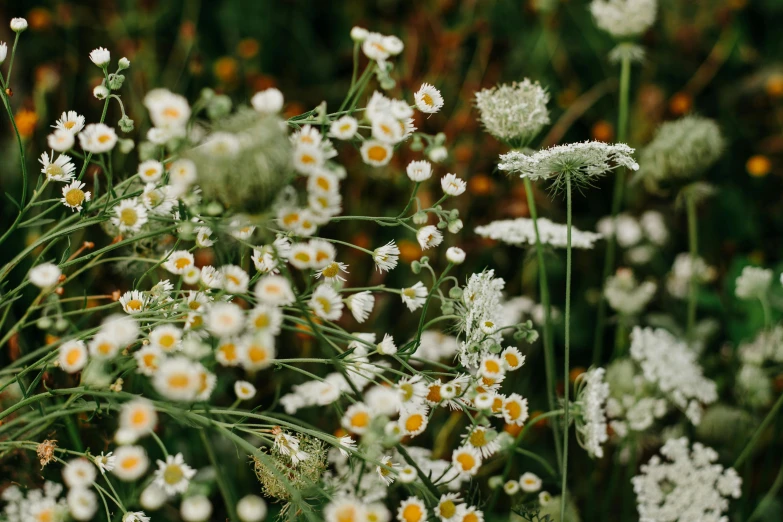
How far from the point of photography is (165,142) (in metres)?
0.64

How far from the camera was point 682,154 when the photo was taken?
4.17ft

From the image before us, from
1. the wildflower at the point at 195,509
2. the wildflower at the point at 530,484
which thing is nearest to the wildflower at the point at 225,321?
the wildflower at the point at 195,509

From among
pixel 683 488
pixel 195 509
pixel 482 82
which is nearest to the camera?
pixel 195 509

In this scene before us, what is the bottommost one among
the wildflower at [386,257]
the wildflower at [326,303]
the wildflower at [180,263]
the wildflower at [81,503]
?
the wildflower at [81,503]

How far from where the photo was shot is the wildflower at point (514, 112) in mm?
974

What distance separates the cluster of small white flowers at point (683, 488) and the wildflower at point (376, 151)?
0.68m

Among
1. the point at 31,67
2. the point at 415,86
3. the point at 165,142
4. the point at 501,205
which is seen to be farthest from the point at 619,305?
the point at 31,67

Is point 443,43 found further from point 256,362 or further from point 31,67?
point 256,362

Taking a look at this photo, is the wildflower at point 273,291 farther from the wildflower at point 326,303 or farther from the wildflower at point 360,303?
the wildflower at point 360,303

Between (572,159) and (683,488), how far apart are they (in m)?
0.56

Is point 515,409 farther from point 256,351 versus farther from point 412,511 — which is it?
Answer: point 256,351

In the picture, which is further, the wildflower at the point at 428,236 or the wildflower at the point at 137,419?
the wildflower at the point at 428,236

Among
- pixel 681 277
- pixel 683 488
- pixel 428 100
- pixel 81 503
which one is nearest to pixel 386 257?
pixel 428 100

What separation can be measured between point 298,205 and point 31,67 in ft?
5.77
